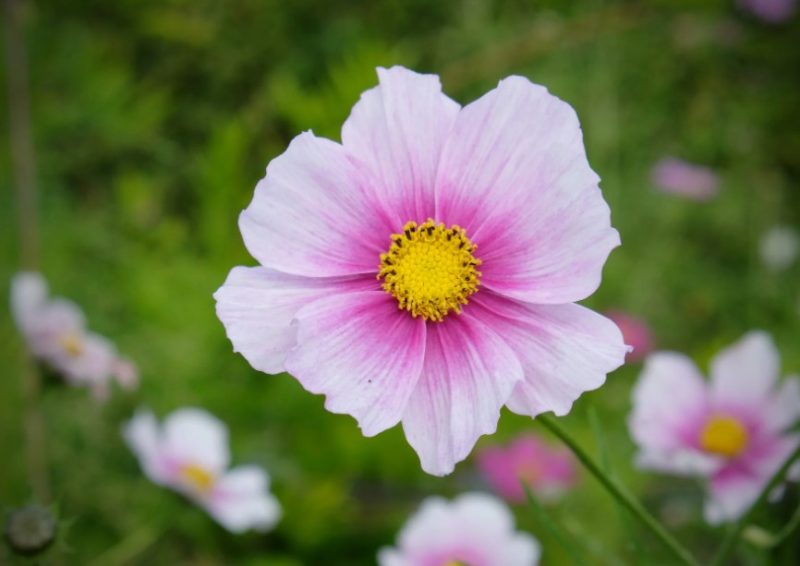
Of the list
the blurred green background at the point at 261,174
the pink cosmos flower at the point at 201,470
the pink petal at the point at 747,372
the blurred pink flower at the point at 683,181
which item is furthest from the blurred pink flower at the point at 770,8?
the pink cosmos flower at the point at 201,470

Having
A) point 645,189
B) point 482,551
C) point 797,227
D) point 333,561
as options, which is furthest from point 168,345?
point 797,227

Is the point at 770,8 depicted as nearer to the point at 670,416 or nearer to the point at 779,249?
the point at 779,249

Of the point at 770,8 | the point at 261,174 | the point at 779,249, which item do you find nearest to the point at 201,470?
the point at 261,174

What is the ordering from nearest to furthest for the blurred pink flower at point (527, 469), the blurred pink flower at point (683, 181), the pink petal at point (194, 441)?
the pink petal at point (194, 441)
the blurred pink flower at point (527, 469)
the blurred pink flower at point (683, 181)

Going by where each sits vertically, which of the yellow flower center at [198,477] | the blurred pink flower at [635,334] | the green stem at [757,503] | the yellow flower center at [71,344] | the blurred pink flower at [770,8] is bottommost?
the green stem at [757,503]

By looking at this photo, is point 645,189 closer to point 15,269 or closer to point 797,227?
point 797,227

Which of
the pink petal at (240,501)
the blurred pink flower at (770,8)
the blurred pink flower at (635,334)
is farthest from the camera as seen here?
the blurred pink flower at (770,8)

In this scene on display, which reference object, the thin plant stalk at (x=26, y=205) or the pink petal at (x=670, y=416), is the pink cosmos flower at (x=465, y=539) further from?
the thin plant stalk at (x=26, y=205)
